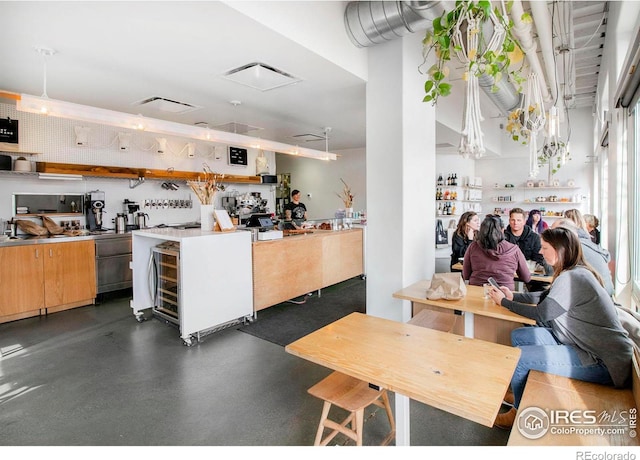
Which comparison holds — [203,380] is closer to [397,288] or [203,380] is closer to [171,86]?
[397,288]

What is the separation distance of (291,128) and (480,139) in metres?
4.91

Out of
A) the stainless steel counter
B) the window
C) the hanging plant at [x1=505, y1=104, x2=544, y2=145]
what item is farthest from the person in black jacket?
the stainless steel counter

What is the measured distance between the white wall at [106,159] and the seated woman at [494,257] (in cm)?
577

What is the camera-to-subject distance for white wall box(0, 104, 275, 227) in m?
5.18

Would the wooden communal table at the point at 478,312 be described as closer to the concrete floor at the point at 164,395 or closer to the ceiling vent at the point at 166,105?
the concrete floor at the point at 164,395

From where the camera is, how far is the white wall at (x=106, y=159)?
5176 millimetres

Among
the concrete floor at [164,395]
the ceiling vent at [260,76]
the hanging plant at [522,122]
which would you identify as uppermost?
the ceiling vent at [260,76]

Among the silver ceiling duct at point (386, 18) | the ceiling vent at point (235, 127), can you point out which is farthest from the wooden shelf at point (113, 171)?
the silver ceiling duct at point (386, 18)

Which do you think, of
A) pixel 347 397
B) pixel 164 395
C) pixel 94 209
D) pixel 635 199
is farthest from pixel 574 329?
pixel 94 209

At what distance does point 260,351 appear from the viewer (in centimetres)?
353

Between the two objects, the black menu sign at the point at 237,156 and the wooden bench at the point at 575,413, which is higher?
the black menu sign at the point at 237,156

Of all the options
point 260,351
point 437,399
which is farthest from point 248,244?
point 437,399

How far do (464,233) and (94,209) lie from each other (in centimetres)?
565

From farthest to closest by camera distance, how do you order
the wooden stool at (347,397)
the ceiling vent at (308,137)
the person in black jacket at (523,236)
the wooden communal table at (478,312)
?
1. the ceiling vent at (308,137)
2. the person in black jacket at (523,236)
3. the wooden communal table at (478,312)
4. the wooden stool at (347,397)
